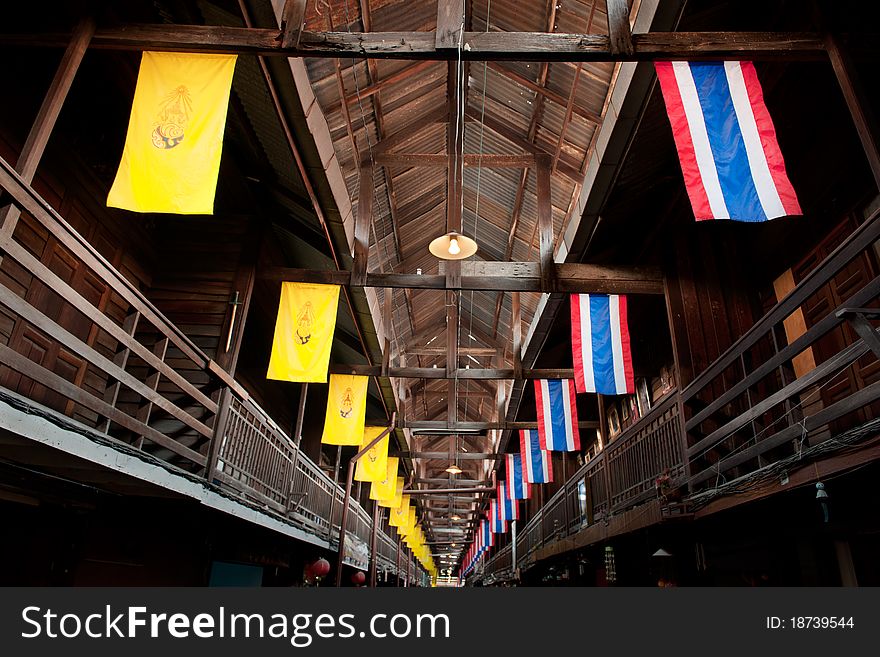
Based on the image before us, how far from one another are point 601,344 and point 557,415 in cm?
404

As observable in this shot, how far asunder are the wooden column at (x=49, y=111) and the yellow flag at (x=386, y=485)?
15.3m

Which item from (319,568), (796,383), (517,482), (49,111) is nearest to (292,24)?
(49,111)

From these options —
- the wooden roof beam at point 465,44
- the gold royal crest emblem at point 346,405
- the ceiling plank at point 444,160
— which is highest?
the ceiling plank at point 444,160

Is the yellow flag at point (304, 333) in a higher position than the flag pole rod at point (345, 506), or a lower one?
higher

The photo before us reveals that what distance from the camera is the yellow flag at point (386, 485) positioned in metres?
20.7

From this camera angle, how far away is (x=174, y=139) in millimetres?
6129

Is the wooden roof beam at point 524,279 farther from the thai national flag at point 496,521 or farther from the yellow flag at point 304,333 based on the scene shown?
the thai national flag at point 496,521

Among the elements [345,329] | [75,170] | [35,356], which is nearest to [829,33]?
[75,170]

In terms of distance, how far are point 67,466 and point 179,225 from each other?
656 cm

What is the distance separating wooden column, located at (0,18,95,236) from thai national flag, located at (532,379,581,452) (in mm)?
11231

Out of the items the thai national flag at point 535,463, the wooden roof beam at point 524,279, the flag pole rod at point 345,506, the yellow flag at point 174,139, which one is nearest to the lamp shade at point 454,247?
the wooden roof beam at point 524,279

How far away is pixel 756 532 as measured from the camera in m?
9.40

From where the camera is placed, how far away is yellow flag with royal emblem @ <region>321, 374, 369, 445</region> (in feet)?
45.7

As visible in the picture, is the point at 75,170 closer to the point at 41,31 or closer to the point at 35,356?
the point at 41,31
